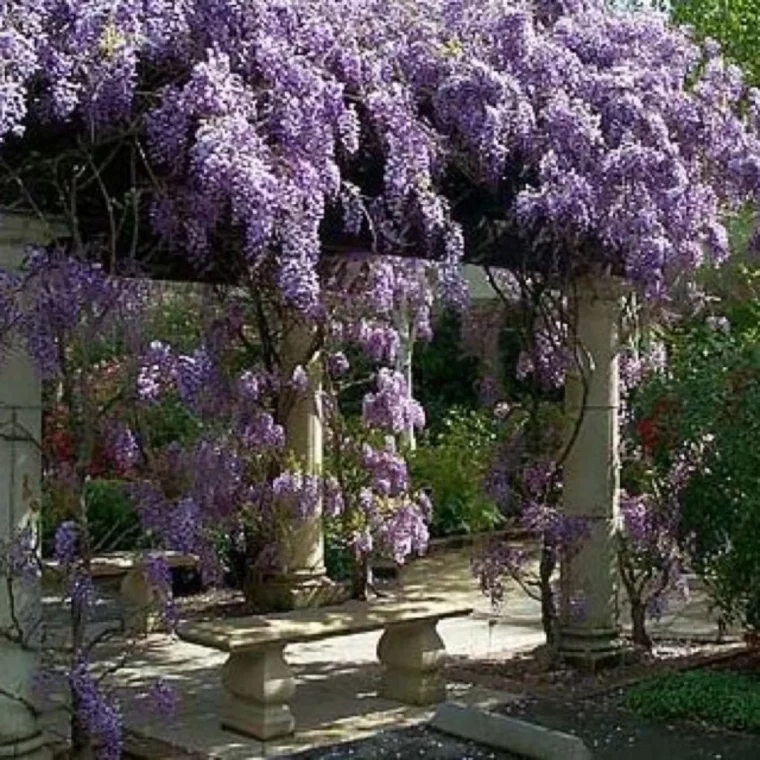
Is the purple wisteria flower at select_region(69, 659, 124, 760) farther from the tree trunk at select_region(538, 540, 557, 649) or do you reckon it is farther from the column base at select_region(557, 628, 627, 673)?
the column base at select_region(557, 628, 627, 673)

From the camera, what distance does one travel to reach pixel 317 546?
10531mm

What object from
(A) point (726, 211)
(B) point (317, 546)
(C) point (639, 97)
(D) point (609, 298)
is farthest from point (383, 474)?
(C) point (639, 97)

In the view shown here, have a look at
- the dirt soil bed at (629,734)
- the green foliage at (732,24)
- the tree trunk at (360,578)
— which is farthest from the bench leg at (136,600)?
the green foliage at (732,24)

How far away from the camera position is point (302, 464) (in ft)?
33.6

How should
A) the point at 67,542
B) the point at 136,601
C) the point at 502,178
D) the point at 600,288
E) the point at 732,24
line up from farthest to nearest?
the point at 732,24 < the point at 136,601 < the point at 600,288 < the point at 502,178 < the point at 67,542

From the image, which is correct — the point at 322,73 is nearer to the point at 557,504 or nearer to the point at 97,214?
the point at 97,214

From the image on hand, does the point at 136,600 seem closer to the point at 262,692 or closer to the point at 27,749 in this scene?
the point at 262,692

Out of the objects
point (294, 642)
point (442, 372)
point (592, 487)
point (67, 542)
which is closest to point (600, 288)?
point (592, 487)

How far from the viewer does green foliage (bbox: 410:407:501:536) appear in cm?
1397

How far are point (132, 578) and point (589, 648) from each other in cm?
320

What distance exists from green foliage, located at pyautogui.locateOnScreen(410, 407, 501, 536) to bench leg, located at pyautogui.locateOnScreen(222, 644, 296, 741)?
263 inches

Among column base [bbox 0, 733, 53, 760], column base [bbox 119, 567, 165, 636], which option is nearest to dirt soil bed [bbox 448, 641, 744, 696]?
column base [bbox 119, 567, 165, 636]

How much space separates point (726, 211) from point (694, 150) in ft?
2.53

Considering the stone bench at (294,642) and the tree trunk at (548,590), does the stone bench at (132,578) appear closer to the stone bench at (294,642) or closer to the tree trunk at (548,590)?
the stone bench at (294,642)
